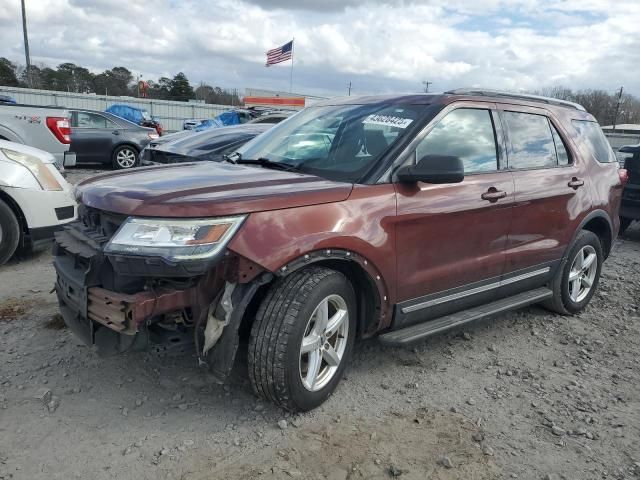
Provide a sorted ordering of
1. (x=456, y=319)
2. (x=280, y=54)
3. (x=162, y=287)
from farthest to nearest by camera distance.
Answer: (x=280, y=54) → (x=456, y=319) → (x=162, y=287)

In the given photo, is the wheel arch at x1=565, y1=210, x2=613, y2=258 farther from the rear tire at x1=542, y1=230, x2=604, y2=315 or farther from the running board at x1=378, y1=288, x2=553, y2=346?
the running board at x1=378, y1=288, x2=553, y2=346

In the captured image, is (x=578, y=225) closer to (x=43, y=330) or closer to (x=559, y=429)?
(x=559, y=429)

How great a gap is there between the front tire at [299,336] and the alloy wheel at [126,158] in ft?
39.1

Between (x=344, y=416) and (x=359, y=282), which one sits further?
(x=359, y=282)

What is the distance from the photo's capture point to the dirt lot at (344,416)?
2.62m

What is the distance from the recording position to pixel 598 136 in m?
5.05

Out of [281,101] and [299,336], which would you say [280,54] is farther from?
[299,336]

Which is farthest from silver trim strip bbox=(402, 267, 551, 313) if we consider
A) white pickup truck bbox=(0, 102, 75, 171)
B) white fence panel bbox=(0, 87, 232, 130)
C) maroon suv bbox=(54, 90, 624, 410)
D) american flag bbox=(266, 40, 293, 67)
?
american flag bbox=(266, 40, 293, 67)

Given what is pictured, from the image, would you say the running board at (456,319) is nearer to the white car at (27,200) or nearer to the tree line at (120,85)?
the white car at (27,200)

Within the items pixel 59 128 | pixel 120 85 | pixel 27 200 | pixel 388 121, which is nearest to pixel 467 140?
pixel 388 121

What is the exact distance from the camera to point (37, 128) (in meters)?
7.89

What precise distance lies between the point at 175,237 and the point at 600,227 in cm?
411

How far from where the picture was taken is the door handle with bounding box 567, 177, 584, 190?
4457 millimetres

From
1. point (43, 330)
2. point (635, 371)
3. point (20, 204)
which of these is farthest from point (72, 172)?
point (635, 371)
